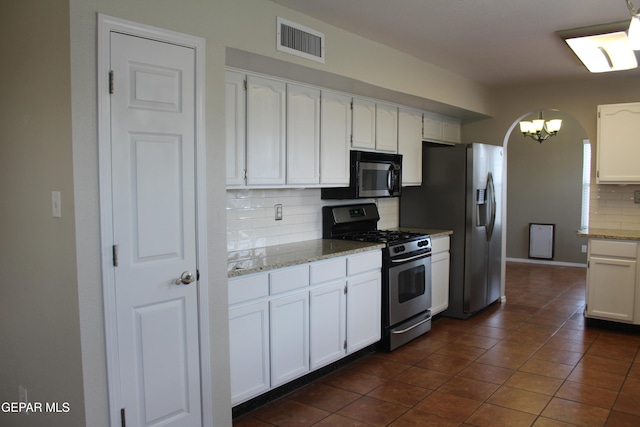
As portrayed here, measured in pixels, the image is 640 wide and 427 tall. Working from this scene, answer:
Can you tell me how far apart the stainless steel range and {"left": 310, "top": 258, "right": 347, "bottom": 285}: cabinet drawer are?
0.55 m

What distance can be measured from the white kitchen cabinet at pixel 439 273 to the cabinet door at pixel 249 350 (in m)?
2.22

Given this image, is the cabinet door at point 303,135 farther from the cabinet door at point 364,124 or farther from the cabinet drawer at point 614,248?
the cabinet drawer at point 614,248

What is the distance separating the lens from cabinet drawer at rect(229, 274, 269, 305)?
2736 millimetres

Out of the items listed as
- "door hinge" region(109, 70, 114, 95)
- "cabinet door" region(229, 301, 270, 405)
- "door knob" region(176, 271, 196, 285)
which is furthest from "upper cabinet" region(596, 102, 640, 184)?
"door hinge" region(109, 70, 114, 95)

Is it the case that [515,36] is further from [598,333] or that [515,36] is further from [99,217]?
[99,217]

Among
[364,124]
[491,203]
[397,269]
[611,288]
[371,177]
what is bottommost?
[611,288]

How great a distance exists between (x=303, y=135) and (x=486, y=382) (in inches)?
84.5

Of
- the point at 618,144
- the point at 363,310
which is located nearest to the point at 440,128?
the point at 618,144

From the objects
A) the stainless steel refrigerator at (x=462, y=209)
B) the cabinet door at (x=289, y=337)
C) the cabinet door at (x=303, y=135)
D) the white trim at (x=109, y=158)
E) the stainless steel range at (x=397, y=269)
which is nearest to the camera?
the white trim at (x=109, y=158)

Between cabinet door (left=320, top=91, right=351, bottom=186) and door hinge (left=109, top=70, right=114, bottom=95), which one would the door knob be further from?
cabinet door (left=320, top=91, right=351, bottom=186)

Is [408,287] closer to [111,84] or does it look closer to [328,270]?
[328,270]

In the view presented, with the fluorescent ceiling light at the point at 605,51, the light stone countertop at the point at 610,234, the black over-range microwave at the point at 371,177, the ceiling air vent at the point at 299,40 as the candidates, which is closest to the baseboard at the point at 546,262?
the light stone countertop at the point at 610,234

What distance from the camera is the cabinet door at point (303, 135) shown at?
11.5 feet

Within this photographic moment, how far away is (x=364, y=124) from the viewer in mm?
4176
